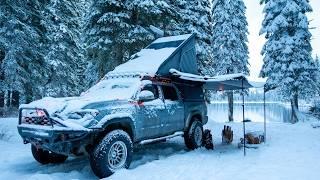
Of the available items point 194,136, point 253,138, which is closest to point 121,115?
point 194,136

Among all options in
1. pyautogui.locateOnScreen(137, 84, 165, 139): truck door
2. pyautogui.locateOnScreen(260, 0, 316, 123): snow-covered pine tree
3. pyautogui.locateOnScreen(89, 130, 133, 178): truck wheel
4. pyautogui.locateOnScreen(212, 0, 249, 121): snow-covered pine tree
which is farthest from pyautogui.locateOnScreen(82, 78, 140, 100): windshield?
pyautogui.locateOnScreen(212, 0, 249, 121): snow-covered pine tree

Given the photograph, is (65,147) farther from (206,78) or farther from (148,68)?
(206,78)

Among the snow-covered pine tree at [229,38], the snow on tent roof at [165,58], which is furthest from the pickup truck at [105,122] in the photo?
the snow-covered pine tree at [229,38]

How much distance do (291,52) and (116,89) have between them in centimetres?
1773

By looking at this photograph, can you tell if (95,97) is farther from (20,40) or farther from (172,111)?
(20,40)

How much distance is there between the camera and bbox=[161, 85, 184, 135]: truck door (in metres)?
9.80

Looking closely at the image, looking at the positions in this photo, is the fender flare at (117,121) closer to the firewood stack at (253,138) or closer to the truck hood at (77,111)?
the truck hood at (77,111)

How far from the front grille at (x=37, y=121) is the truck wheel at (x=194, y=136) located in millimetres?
5112

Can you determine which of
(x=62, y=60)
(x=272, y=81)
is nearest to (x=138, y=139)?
(x=272, y=81)

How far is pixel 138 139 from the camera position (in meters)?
8.57

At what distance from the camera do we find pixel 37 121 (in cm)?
746

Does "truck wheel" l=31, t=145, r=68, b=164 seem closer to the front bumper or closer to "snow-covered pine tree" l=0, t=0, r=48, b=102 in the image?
the front bumper

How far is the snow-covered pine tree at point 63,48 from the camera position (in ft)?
90.4

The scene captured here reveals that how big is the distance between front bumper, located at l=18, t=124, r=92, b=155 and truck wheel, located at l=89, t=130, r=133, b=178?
382 millimetres
